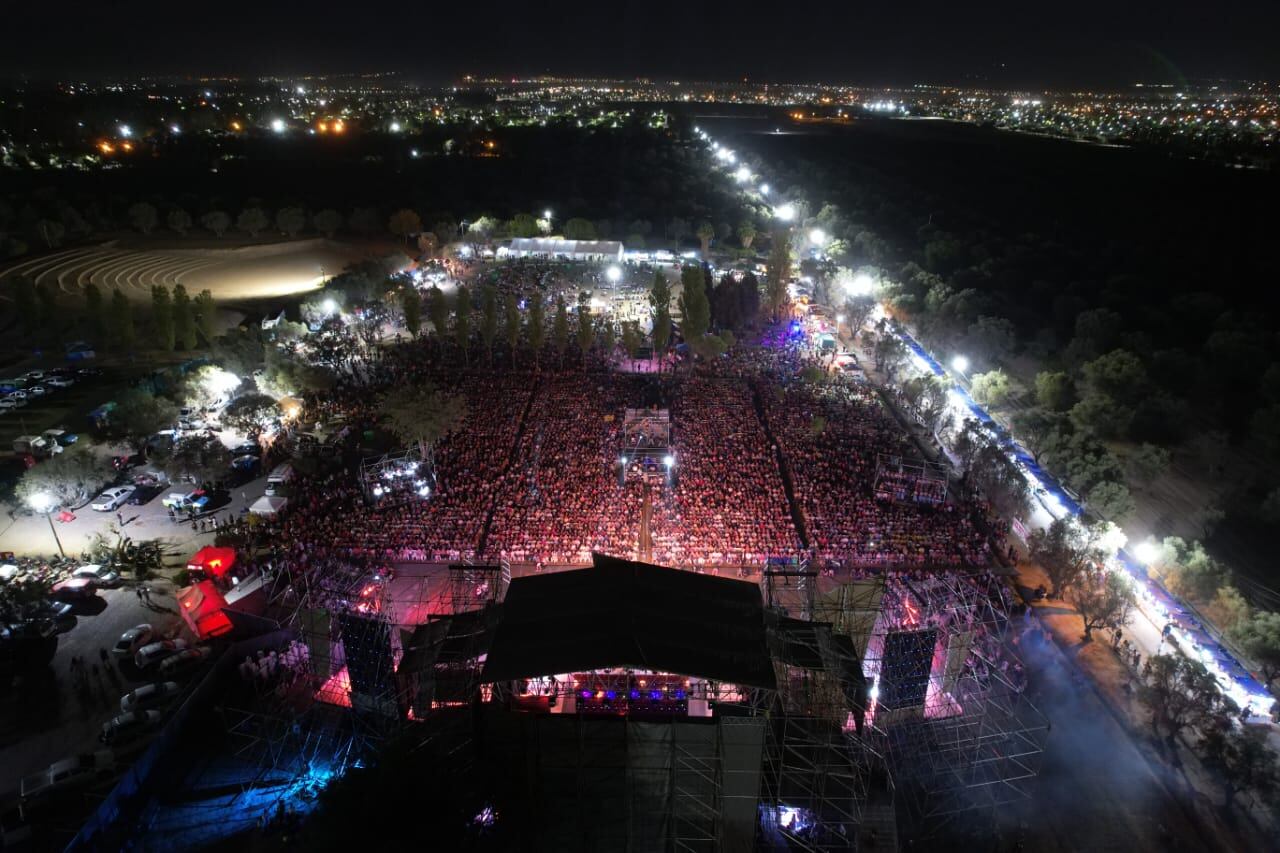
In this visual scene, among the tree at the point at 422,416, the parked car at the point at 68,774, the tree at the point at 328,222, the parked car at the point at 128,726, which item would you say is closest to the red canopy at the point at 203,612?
the parked car at the point at 128,726

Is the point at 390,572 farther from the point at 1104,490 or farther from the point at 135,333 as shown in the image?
the point at 135,333

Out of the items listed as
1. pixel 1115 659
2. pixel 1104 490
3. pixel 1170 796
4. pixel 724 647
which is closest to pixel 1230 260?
pixel 1104 490

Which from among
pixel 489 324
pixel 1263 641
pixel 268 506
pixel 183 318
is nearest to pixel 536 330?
pixel 489 324

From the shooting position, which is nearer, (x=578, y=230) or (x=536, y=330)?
(x=536, y=330)

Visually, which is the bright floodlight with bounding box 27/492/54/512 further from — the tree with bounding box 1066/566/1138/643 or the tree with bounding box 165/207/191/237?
the tree with bounding box 165/207/191/237

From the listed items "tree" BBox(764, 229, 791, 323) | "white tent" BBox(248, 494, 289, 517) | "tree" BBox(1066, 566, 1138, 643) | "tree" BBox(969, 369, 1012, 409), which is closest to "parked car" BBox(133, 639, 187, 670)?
"white tent" BBox(248, 494, 289, 517)

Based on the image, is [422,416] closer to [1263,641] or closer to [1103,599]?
[1103,599]

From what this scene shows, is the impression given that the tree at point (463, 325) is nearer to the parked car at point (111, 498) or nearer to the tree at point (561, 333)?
the tree at point (561, 333)
